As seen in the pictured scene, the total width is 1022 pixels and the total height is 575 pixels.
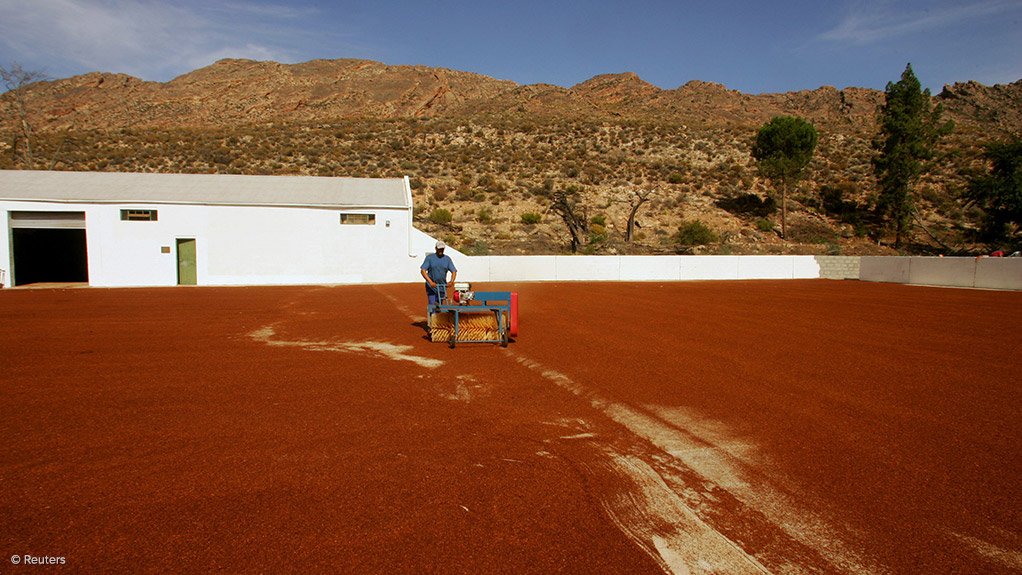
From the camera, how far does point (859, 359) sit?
898 cm

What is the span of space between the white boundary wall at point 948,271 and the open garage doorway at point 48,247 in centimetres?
4127

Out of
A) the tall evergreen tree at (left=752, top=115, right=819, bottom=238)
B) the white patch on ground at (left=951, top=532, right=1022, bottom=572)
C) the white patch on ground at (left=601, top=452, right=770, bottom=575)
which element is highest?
the tall evergreen tree at (left=752, top=115, right=819, bottom=238)

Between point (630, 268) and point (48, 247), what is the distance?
3249cm

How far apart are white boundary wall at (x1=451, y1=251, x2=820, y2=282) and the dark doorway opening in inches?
793

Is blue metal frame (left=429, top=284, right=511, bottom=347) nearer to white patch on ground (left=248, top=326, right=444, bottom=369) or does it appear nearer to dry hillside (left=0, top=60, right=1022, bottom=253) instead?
white patch on ground (left=248, top=326, right=444, bottom=369)

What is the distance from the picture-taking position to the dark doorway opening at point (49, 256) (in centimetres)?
2802

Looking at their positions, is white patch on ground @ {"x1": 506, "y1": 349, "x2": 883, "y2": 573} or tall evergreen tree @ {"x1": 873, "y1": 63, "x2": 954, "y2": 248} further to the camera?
tall evergreen tree @ {"x1": 873, "y1": 63, "x2": 954, "y2": 248}

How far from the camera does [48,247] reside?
30438 millimetres

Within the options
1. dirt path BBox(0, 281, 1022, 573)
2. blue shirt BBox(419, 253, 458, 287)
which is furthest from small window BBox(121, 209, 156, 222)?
blue shirt BBox(419, 253, 458, 287)

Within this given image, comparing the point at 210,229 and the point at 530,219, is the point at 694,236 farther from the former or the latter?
the point at 210,229

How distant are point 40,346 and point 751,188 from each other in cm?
5356

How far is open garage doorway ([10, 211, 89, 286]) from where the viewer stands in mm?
24828

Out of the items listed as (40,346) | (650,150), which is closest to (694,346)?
(40,346)

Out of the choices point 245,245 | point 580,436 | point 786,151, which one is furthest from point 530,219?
point 580,436
